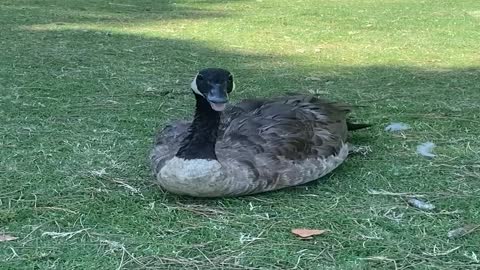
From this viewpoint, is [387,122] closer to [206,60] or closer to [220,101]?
[220,101]

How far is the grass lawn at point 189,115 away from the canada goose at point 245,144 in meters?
0.09

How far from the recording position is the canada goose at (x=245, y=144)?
137 inches

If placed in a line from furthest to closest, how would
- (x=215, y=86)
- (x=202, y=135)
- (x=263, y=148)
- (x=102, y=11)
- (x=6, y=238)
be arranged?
(x=102, y=11) < (x=263, y=148) < (x=202, y=135) < (x=215, y=86) < (x=6, y=238)

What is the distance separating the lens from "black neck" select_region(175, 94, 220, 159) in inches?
139

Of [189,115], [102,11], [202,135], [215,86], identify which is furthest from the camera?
[102,11]

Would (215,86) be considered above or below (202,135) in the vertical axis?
above

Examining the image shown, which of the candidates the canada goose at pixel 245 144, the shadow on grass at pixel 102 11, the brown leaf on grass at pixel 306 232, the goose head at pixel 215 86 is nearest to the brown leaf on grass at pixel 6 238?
the canada goose at pixel 245 144

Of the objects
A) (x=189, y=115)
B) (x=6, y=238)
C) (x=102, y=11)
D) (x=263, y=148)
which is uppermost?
(x=263, y=148)

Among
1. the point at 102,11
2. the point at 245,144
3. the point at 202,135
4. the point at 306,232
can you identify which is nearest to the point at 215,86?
the point at 202,135

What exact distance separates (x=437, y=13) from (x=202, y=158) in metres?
8.62

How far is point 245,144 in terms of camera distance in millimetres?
3826

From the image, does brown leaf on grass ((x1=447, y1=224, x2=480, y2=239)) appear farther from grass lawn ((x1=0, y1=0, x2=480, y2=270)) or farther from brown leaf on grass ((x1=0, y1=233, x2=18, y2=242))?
brown leaf on grass ((x1=0, y1=233, x2=18, y2=242))

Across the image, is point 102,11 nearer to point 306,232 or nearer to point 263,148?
point 263,148

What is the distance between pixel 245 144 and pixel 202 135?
1.10ft
